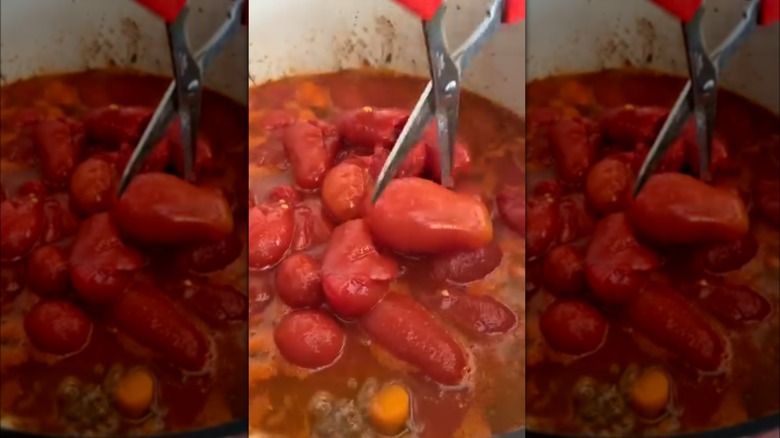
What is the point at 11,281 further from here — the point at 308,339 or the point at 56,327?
the point at 308,339

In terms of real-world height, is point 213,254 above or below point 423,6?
below

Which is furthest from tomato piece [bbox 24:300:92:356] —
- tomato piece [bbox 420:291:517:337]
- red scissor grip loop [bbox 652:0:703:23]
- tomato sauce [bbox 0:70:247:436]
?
red scissor grip loop [bbox 652:0:703:23]

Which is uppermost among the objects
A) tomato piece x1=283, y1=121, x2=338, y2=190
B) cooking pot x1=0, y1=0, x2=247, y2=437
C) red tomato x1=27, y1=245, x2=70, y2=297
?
cooking pot x1=0, y1=0, x2=247, y2=437

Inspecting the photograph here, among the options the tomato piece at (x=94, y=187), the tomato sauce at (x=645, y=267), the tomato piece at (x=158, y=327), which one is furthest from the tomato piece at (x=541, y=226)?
the tomato piece at (x=94, y=187)

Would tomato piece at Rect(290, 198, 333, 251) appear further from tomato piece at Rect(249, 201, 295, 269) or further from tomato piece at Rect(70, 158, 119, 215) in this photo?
tomato piece at Rect(70, 158, 119, 215)

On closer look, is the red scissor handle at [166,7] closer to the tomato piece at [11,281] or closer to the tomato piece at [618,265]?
the tomato piece at [11,281]

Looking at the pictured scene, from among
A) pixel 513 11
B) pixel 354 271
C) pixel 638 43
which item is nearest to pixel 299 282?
pixel 354 271
